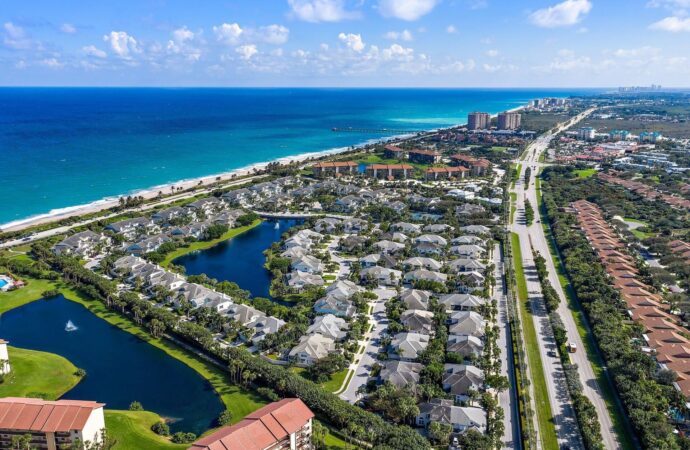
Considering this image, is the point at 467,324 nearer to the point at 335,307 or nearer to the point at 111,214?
the point at 335,307

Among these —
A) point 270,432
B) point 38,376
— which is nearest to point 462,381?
point 270,432

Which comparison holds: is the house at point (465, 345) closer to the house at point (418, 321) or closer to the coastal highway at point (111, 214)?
the house at point (418, 321)

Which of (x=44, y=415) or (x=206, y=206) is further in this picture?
(x=206, y=206)

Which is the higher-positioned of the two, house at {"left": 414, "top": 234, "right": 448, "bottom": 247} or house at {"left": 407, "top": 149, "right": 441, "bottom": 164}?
house at {"left": 407, "top": 149, "right": 441, "bottom": 164}

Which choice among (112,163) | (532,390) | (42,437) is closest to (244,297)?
(42,437)

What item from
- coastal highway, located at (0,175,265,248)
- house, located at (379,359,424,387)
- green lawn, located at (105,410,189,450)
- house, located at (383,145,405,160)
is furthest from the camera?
house, located at (383,145,405,160)

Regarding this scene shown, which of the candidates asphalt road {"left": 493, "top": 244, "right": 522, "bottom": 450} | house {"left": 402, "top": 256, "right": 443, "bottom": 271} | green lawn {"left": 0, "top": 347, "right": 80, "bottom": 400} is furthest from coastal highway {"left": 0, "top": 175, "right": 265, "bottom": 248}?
asphalt road {"left": 493, "top": 244, "right": 522, "bottom": 450}

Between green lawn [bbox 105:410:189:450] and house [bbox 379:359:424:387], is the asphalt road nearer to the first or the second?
house [bbox 379:359:424:387]

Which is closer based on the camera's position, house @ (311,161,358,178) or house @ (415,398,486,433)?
house @ (415,398,486,433)
